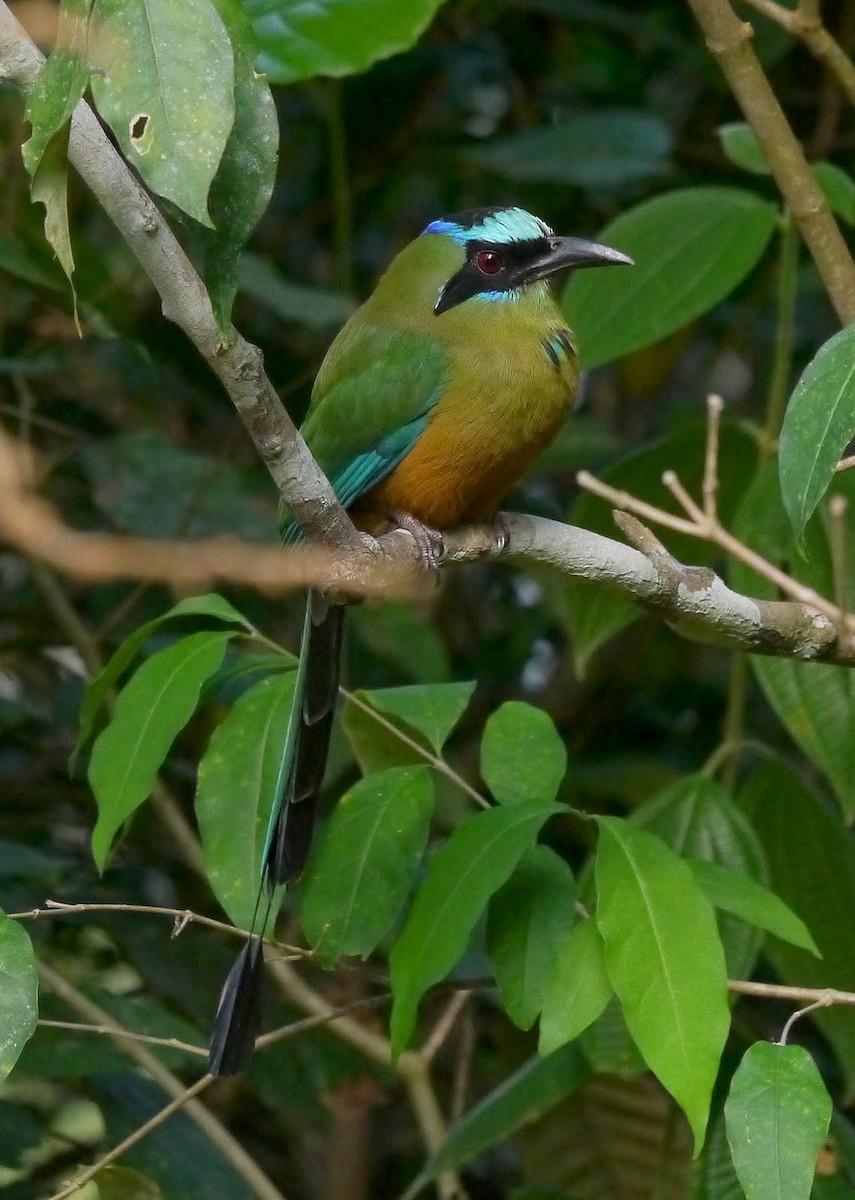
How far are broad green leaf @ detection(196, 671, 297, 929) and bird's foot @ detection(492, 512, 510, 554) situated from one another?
29cm

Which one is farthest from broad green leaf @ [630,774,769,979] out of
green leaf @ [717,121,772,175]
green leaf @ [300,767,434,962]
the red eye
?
green leaf @ [717,121,772,175]

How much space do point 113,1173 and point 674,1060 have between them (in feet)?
2.12

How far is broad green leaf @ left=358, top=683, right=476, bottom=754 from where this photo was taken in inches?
60.1

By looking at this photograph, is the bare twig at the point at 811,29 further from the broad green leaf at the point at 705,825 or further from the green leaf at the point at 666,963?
the green leaf at the point at 666,963

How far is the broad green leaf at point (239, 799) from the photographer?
A: 144 centimetres

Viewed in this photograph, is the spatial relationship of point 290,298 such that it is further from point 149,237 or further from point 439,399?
point 149,237

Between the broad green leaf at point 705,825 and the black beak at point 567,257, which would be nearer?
the broad green leaf at point 705,825

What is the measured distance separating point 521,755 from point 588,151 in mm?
1527

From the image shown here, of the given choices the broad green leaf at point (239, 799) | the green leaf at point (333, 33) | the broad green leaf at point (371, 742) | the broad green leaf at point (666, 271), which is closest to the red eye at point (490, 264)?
the broad green leaf at point (666, 271)

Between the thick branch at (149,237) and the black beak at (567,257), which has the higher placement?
the thick branch at (149,237)

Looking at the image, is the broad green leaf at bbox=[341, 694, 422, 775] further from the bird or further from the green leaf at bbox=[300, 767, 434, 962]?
the green leaf at bbox=[300, 767, 434, 962]

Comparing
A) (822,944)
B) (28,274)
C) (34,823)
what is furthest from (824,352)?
(34,823)

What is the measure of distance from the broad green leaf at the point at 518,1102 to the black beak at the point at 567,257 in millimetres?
925

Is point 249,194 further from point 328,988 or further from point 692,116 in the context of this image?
point 692,116
